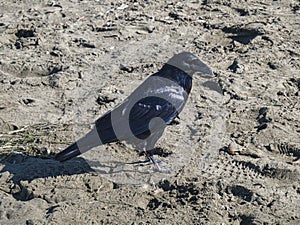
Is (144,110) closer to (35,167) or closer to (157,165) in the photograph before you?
(157,165)

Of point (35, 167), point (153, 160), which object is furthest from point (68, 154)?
point (153, 160)

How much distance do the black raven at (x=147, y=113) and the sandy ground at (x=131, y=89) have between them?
1.01 feet

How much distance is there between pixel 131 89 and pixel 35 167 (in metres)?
1.84

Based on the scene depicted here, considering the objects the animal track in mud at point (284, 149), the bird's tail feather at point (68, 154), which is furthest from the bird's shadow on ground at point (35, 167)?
the animal track in mud at point (284, 149)

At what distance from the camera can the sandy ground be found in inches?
213

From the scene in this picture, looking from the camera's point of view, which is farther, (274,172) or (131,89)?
(131,89)

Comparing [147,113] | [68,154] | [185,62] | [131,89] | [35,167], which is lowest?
[35,167]

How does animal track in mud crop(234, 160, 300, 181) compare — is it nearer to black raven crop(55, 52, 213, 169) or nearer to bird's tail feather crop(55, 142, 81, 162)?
black raven crop(55, 52, 213, 169)

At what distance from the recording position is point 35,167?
6.04 metres

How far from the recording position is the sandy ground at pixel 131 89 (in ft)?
17.7

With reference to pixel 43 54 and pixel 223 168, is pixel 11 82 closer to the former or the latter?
pixel 43 54

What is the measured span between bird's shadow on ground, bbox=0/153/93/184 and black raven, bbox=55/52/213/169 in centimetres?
29

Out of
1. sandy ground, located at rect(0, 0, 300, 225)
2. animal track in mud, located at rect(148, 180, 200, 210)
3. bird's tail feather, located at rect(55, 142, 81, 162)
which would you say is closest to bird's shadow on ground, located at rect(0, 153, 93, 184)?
sandy ground, located at rect(0, 0, 300, 225)

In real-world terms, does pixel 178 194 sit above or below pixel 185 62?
below
